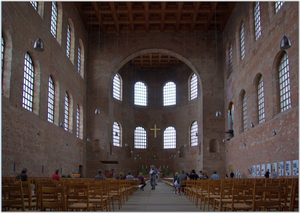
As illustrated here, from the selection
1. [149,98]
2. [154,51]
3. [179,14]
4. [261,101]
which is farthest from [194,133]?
[261,101]

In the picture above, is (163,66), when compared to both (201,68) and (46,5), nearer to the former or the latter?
(201,68)

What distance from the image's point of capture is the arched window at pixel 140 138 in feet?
131

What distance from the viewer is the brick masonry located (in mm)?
15375

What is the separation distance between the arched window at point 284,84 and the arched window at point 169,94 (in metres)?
23.5

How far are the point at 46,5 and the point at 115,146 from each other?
19185mm

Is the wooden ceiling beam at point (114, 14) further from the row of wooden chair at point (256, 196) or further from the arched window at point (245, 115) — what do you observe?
the row of wooden chair at point (256, 196)

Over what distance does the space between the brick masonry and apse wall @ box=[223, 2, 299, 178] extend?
6 centimetres

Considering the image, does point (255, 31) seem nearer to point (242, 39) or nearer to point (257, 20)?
point (257, 20)

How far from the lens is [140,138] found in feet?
132

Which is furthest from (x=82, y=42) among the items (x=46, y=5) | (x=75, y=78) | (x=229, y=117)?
(x=229, y=117)

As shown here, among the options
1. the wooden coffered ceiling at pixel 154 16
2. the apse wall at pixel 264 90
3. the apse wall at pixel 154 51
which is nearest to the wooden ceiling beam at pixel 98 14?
the wooden coffered ceiling at pixel 154 16

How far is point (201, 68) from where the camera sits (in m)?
30.8

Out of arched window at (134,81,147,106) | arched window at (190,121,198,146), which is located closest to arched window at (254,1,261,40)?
arched window at (190,121,198,146)

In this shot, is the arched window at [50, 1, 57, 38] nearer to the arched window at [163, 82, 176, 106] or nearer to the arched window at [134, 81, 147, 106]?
the arched window at [134, 81, 147, 106]
